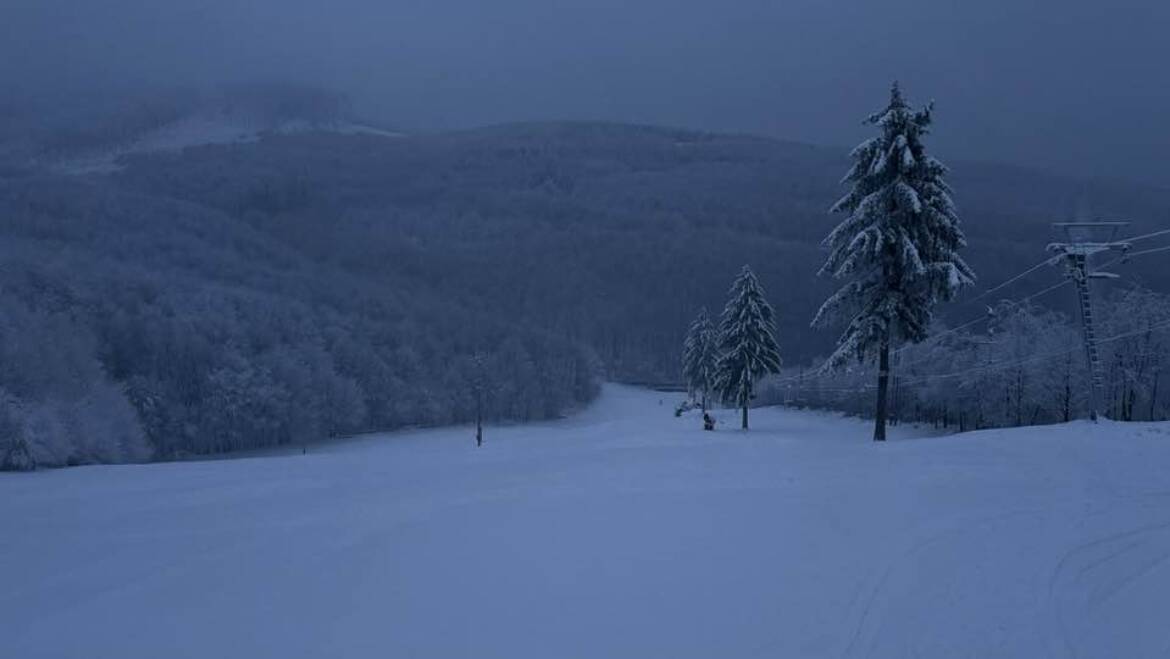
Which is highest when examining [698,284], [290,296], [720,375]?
[698,284]

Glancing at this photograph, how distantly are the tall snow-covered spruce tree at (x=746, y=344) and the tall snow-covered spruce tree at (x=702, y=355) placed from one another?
19.1 meters

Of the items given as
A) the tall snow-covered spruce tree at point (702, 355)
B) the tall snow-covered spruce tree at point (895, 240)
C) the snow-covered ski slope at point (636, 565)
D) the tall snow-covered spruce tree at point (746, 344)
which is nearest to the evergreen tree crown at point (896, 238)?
the tall snow-covered spruce tree at point (895, 240)

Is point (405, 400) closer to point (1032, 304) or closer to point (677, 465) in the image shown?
point (1032, 304)

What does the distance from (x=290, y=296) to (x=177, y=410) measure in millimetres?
28883

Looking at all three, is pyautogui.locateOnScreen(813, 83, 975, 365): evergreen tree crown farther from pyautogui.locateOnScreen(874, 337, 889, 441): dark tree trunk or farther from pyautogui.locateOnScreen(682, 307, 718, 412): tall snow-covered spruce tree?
pyautogui.locateOnScreen(682, 307, 718, 412): tall snow-covered spruce tree

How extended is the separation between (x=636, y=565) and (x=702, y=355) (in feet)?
226

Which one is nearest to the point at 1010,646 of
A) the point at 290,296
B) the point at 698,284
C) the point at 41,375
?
the point at 41,375

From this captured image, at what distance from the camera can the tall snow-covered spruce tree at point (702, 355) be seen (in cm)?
7481

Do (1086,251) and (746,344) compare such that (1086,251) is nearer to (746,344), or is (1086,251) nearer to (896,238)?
Answer: (896,238)

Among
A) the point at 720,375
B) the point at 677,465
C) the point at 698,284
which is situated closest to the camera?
the point at 677,465

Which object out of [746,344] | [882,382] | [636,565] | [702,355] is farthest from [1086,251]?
[702,355]

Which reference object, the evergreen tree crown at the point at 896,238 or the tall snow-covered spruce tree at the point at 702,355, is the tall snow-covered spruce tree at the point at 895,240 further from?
the tall snow-covered spruce tree at the point at 702,355

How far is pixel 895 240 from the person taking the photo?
2394 centimetres

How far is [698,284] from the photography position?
178 m
